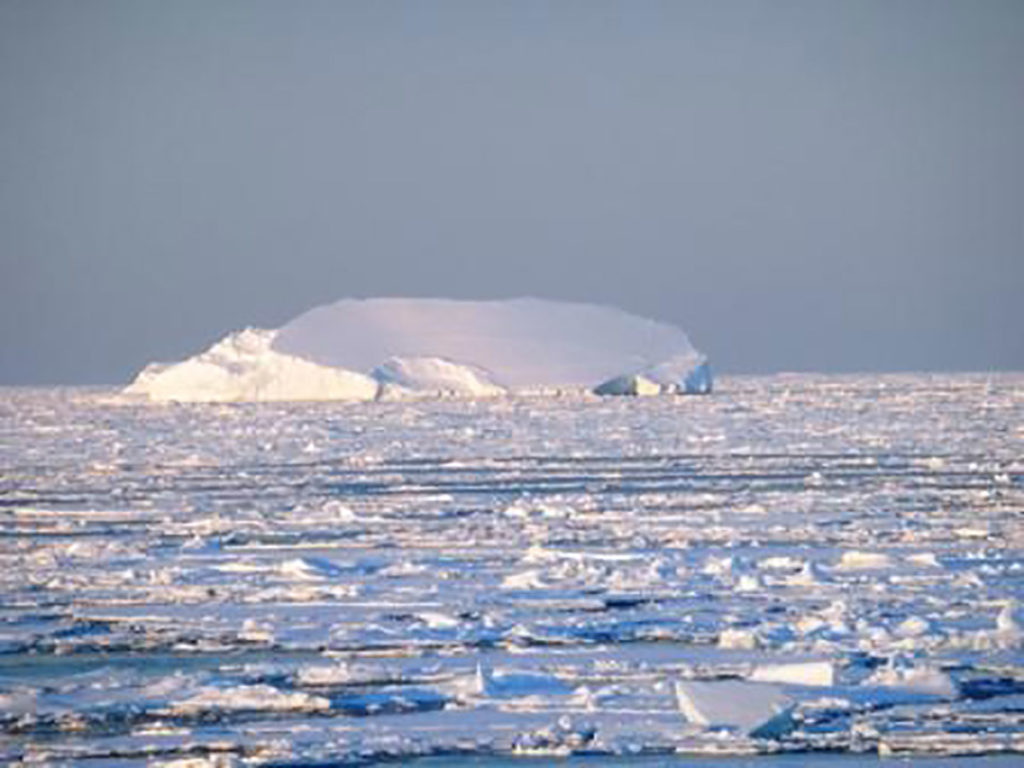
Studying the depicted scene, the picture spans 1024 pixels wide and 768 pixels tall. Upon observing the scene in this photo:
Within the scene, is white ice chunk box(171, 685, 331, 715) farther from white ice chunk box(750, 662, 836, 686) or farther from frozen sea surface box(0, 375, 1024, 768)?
white ice chunk box(750, 662, 836, 686)

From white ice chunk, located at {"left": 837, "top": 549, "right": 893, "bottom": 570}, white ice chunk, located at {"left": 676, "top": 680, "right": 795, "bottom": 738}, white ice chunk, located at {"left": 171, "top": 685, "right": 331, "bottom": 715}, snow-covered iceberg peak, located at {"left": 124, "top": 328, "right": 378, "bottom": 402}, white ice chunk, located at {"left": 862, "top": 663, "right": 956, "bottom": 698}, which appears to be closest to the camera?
white ice chunk, located at {"left": 676, "top": 680, "right": 795, "bottom": 738}

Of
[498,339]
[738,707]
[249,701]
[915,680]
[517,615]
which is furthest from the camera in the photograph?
[498,339]

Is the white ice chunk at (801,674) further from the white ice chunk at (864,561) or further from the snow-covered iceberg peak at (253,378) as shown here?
the snow-covered iceberg peak at (253,378)

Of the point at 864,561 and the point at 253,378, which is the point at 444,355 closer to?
the point at 253,378

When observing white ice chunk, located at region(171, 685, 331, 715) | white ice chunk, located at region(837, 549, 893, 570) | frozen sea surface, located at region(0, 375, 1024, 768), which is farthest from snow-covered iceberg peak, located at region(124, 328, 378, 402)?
white ice chunk, located at region(171, 685, 331, 715)

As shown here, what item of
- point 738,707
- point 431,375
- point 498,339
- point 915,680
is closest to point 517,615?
point 915,680

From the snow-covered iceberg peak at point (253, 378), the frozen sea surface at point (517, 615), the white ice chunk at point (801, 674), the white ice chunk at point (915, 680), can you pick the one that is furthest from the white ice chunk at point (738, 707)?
the snow-covered iceberg peak at point (253, 378)

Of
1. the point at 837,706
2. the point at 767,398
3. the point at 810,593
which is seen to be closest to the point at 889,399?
the point at 767,398
